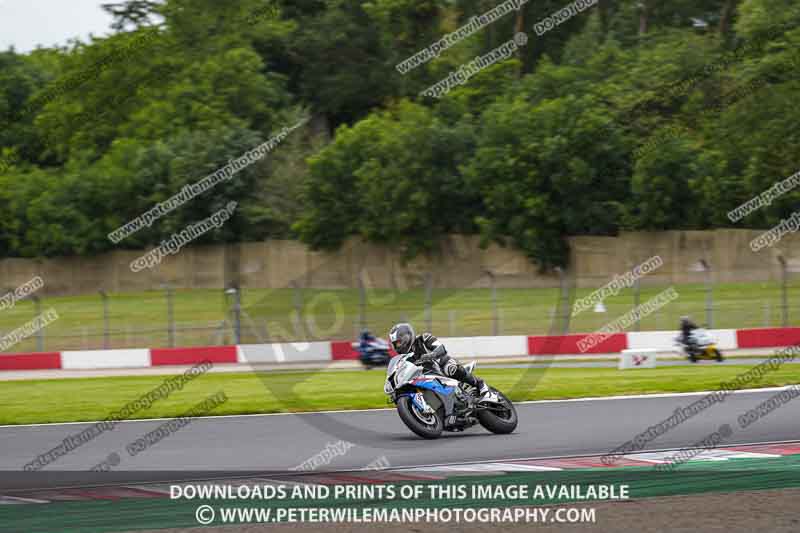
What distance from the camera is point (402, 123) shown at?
47031 mm

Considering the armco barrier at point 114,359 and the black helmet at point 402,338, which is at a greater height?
the black helmet at point 402,338

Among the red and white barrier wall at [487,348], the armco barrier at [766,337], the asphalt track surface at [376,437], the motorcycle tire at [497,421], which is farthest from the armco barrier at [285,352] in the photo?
the motorcycle tire at [497,421]

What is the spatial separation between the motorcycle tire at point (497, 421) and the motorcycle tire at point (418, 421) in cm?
52

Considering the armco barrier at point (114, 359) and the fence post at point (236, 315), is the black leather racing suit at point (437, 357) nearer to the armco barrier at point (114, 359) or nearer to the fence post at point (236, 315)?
the fence post at point (236, 315)

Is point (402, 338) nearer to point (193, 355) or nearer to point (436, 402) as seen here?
point (436, 402)

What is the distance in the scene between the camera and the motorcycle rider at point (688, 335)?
80.4ft

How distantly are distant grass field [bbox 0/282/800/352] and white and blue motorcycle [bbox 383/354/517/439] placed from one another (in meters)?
9.29

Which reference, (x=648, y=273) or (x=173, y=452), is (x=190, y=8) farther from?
(x=173, y=452)

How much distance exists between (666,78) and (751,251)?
8293mm

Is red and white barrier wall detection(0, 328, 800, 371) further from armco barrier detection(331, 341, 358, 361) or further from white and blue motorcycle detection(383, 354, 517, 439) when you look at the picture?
white and blue motorcycle detection(383, 354, 517, 439)

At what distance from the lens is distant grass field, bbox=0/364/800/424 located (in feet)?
58.7

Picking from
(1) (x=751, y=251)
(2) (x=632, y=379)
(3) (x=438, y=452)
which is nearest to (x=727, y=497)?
(3) (x=438, y=452)

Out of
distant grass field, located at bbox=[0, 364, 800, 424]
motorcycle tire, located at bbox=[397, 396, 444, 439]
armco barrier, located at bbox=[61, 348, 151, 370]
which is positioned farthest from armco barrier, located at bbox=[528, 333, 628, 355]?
motorcycle tire, located at bbox=[397, 396, 444, 439]

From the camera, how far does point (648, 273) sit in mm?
42188
